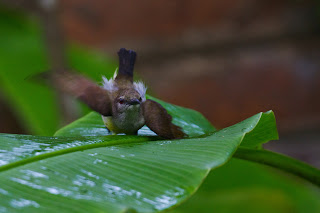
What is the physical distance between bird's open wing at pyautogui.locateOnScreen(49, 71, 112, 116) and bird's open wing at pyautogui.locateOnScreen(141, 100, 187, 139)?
0.20ft

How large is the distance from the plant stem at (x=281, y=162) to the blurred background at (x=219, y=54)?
3.08 ft

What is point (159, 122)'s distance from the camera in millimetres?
697

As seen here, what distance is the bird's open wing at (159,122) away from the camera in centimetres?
69

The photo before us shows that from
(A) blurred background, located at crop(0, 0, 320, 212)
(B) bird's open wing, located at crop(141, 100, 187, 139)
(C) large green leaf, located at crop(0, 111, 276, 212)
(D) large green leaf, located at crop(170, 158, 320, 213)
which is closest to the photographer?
(C) large green leaf, located at crop(0, 111, 276, 212)

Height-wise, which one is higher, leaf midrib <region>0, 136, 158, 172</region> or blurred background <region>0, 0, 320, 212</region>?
blurred background <region>0, 0, 320, 212</region>

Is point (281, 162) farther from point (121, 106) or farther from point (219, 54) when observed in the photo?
point (219, 54)

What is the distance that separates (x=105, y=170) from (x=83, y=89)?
189mm

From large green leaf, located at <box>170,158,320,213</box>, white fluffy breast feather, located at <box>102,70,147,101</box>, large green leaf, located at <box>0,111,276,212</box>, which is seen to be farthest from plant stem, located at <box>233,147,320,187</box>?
large green leaf, located at <box>170,158,320,213</box>

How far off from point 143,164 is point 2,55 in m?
1.23

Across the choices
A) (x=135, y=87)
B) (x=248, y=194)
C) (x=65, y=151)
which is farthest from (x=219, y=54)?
(x=65, y=151)

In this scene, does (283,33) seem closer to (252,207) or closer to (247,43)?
(247,43)

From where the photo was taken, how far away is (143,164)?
0.58m

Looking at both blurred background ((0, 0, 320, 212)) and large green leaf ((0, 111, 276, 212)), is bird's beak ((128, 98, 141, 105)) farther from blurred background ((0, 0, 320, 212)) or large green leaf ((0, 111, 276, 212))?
blurred background ((0, 0, 320, 212))

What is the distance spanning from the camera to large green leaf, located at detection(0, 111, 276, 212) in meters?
0.50
